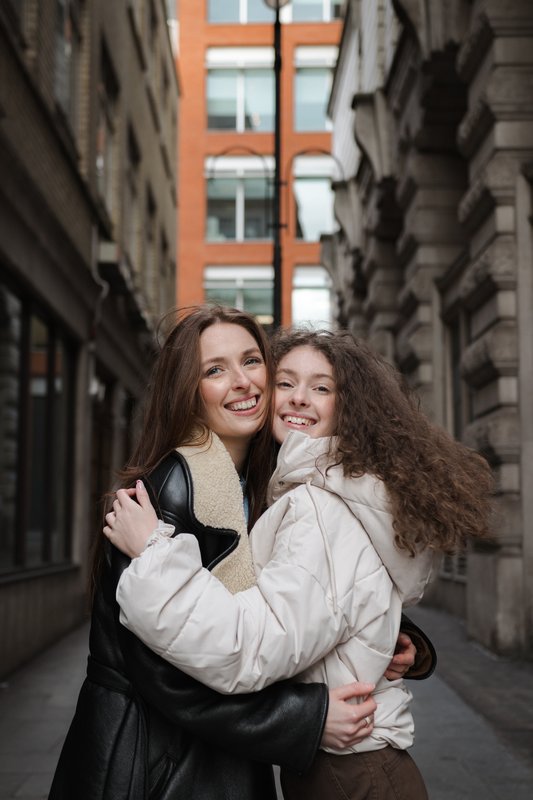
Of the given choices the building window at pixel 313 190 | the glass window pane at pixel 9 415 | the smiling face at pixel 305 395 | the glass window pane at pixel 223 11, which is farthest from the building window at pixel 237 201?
the smiling face at pixel 305 395

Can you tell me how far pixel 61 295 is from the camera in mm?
11977

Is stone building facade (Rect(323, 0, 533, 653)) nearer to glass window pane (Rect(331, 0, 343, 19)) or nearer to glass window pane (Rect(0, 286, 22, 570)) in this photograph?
glass window pane (Rect(0, 286, 22, 570))

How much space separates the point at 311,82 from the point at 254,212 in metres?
5.41

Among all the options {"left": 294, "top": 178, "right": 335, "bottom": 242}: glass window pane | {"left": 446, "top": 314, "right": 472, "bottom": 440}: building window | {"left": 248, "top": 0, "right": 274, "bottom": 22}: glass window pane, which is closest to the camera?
{"left": 446, "top": 314, "right": 472, "bottom": 440}: building window

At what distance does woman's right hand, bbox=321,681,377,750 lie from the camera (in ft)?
8.11

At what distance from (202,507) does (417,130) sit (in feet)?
37.4

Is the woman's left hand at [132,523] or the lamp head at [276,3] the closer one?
the woman's left hand at [132,523]

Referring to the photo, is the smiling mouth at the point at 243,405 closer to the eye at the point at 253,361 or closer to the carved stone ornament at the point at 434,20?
the eye at the point at 253,361

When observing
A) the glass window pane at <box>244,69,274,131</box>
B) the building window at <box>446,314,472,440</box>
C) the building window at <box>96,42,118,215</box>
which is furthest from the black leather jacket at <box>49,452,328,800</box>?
the glass window pane at <box>244,69,274,131</box>

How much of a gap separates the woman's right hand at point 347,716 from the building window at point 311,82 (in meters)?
40.3

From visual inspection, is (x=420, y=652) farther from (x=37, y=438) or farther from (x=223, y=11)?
(x=223, y=11)

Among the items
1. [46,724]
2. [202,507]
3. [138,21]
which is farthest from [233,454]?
[138,21]

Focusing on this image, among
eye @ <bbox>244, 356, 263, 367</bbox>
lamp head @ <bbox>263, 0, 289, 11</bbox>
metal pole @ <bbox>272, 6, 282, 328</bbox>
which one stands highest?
lamp head @ <bbox>263, 0, 289, 11</bbox>

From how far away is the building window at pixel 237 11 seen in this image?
4150cm
